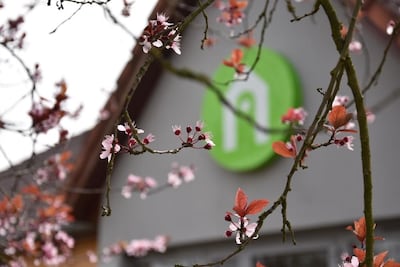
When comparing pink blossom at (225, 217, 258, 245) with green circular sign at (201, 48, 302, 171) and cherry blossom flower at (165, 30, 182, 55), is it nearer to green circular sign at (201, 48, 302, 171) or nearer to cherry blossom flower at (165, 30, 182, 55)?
cherry blossom flower at (165, 30, 182, 55)

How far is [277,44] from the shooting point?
601cm

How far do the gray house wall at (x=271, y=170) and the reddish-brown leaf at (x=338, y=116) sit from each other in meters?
3.34

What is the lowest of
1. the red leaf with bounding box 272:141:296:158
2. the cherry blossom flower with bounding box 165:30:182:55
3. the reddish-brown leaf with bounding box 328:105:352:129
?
the red leaf with bounding box 272:141:296:158

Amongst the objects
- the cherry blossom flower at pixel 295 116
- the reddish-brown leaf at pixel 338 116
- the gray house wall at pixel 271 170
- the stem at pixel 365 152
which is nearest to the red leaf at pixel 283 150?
the reddish-brown leaf at pixel 338 116

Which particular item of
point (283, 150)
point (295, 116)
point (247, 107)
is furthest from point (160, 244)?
point (283, 150)

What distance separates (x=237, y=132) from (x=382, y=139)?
1318 mm

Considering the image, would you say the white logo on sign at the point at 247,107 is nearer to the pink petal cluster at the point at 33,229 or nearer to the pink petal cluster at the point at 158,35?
the pink petal cluster at the point at 33,229

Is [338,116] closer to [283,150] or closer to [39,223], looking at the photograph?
[283,150]

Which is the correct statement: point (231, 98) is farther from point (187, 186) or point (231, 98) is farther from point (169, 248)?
point (169, 248)

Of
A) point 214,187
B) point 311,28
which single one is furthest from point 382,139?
point 214,187

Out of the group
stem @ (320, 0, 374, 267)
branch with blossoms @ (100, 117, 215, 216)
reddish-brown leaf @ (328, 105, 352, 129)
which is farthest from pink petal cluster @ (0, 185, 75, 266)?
stem @ (320, 0, 374, 267)

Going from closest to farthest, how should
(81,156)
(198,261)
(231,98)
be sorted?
1. (231,98)
2. (198,261)
3. (81,156)

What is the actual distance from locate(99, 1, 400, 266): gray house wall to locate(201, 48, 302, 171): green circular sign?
0.11 meters

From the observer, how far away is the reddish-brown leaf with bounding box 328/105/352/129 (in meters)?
1.80
